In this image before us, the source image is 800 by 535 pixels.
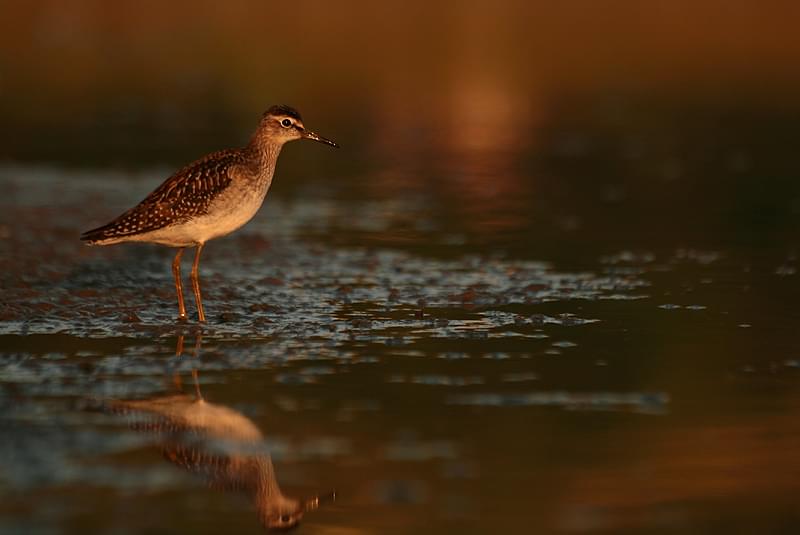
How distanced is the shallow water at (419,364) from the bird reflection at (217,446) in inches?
1.0

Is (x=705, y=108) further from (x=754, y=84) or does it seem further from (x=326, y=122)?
(x=326, y=122)

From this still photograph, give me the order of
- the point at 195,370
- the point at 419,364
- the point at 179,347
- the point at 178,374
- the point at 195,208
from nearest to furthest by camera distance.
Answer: the point at 178,374
the point at 195,370
the point at 419,364
the point at 179,347
the point at 195,208

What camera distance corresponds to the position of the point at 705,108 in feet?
94.0

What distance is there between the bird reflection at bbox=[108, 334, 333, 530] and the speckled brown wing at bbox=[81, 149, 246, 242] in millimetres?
2944

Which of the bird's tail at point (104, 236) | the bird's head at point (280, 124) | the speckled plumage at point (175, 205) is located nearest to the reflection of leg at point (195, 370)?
the speckled plumage at point (175, 205)

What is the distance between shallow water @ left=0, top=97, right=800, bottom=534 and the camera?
25.8ft

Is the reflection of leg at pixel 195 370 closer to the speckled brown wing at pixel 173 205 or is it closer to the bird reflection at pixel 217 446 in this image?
the bird reflection at pixel 217 446

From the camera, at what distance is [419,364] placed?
10828 millimetres

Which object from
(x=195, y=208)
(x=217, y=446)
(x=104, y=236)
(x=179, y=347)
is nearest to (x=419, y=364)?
(x=179, y=347)

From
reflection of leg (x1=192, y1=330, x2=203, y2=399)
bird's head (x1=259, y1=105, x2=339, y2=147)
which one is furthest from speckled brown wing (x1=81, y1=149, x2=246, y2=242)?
reflection of leg (x1=192, y1=330, x2=203, y2=399)

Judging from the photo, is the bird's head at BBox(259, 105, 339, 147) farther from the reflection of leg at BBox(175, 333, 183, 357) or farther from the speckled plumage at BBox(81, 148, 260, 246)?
the reflection of leg at BBox(175, 333, 183, 357)

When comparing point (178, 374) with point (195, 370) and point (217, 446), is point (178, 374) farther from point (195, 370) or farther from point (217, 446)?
point (217, 446)

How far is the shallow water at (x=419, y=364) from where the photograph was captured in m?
7.85

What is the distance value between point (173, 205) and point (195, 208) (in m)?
0.19
